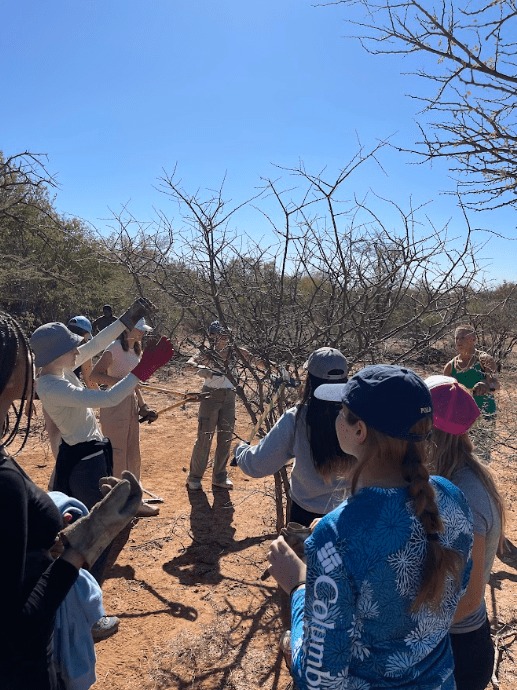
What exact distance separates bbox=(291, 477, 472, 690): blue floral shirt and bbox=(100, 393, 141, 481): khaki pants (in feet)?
11.8

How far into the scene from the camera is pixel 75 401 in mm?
2809

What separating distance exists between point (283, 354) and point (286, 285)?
911 mm

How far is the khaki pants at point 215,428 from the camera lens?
5.25 m

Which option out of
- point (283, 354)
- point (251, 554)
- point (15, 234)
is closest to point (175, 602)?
point (251, 554)

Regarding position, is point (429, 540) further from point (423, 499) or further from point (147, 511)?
point (147, 511)

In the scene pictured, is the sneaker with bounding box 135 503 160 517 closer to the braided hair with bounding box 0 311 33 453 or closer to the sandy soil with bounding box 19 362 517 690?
the sandy soil with bounding box 19 362 517 690

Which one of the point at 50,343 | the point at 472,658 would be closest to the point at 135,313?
the point at 50,343

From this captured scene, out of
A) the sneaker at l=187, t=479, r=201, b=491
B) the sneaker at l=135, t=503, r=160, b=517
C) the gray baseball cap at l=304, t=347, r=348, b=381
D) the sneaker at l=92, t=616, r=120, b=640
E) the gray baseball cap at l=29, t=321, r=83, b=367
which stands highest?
the gray baseball cap at l=304, t=347, r=348, b=381

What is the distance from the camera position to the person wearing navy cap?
104 centimetres

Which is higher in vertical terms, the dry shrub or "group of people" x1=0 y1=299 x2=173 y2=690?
"group of people" x1=0 y1=299 x2=173 y2=690

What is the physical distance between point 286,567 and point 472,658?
32.2 inches

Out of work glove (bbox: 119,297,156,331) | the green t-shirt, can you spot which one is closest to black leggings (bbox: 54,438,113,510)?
work glove (bbox: 119,297,156,331)

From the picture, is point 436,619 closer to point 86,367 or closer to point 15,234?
point 86,367

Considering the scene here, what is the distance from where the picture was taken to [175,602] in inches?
137
